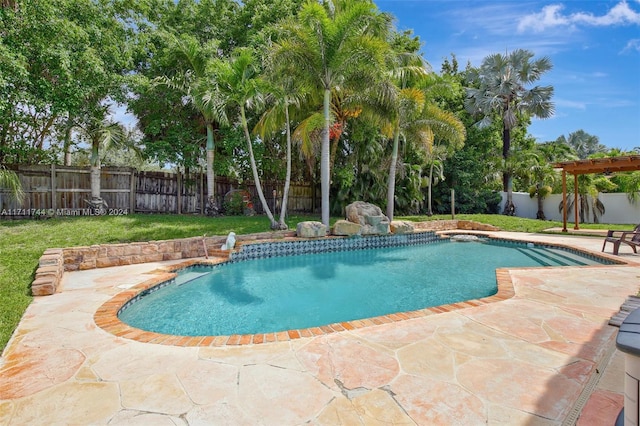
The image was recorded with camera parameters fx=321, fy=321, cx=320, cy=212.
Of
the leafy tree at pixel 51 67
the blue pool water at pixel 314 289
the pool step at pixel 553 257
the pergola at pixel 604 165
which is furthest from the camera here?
the pergola at pixel 604 165

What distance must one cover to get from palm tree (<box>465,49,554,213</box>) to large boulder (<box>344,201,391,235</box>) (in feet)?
39.7

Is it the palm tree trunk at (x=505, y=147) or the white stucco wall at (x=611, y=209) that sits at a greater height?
the palm tree trunk at (x=505, y=147)

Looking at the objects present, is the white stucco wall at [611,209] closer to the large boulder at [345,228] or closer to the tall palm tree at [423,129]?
the tall palm tree at [423,129]

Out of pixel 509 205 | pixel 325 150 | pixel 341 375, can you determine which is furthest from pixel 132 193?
pixel 509 205

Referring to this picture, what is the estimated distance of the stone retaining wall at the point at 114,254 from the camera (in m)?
4.96

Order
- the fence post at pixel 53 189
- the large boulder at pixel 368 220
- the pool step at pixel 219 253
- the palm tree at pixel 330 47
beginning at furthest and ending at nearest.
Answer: the large boulder at pixel 368 220, the fence post at pixel 53 189, the palm tree at pixel 330 47, the pool step at pixel 219 253

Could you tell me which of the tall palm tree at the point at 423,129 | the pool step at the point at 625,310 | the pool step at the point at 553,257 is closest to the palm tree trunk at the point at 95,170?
the tall palm tree at the point at 423,129

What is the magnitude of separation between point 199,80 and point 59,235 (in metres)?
6.54

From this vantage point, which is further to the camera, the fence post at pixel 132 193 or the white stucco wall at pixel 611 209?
the white stucco wall at pixel 611 209

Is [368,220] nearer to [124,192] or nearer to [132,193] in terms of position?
[132,193]

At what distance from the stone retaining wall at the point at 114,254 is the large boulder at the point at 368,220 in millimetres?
Answer: 3125

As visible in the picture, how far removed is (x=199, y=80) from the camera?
11.2 meters

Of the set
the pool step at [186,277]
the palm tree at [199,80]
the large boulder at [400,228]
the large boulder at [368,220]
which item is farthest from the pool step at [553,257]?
the palm tree at [199,80]

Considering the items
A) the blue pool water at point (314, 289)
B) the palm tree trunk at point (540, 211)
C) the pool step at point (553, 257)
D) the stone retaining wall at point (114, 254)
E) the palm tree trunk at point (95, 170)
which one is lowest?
the blue pool water at point (314, 289)
